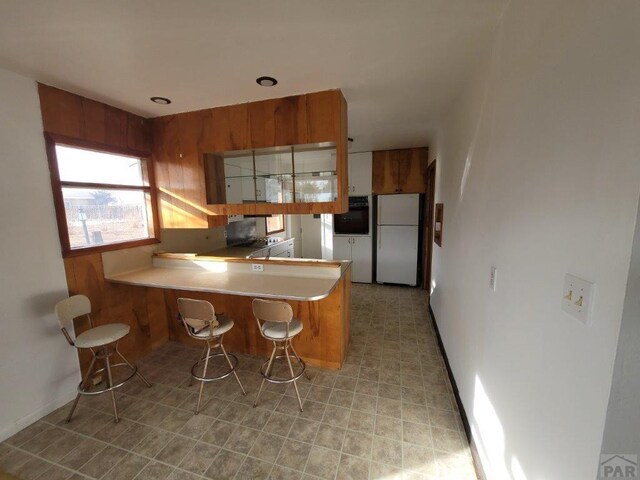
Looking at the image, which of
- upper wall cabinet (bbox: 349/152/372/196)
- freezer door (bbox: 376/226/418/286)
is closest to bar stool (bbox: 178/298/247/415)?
freezer door (bbox: 376/226/418/286)

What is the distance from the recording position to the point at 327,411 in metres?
2.00

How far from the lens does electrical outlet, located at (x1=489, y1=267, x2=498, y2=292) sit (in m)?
1.38

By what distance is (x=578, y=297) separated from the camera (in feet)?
2.58

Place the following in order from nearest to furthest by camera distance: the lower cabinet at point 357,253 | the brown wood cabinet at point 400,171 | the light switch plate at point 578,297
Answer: the light switch plate at point 578,297 → the brown wood cabinet at point 400,171 → the lower cabinet at point 357,253

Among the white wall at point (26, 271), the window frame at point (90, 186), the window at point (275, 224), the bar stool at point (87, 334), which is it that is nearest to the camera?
the white wall at point (26, 271)

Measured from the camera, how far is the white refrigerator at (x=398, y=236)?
4.58m

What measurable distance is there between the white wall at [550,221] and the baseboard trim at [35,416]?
10.4 feet

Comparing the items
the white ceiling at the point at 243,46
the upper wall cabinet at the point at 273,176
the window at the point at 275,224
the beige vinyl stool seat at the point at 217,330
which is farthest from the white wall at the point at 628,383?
the window at the point at 275,224

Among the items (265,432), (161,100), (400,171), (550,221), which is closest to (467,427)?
(265,432)

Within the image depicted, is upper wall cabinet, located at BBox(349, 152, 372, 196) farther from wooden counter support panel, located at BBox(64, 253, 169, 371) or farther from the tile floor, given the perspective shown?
wooden counter support panel, located at BBox(64, 253, 169, 371)

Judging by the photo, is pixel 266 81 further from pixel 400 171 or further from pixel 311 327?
pixel 400 171

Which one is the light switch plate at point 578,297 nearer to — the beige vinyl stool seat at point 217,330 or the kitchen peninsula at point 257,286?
the kitchen peninsula at point 257,286

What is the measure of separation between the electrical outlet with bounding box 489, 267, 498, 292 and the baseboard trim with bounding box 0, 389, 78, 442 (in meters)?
3.37

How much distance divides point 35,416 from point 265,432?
182 cm
